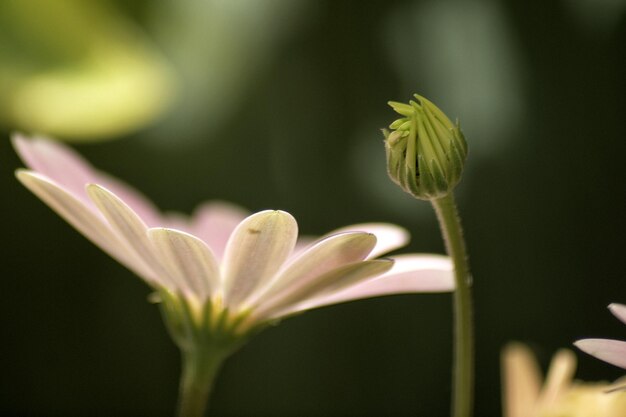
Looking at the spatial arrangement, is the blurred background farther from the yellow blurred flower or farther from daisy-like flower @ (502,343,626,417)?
daisy-like flower @ (502,343,626,417)

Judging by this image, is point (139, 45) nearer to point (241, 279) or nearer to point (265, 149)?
point (265, 149)

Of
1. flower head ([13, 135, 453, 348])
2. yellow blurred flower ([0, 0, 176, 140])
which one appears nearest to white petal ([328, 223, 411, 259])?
flower head ([13, 135, 453, 348])

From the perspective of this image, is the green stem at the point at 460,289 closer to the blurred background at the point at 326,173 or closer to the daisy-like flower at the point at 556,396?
the daisy-like flower at the point at 556,396

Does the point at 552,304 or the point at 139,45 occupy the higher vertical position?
the point at 139,45

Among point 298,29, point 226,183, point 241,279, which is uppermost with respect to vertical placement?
point 298,29

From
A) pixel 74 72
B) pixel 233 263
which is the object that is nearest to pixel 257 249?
pixel 233 263

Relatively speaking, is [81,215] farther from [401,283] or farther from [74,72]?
[74,72]

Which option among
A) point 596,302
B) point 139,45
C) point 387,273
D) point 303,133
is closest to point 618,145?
point 596,302
